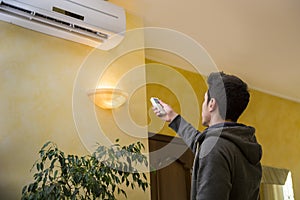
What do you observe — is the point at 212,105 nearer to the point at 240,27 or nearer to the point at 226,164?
the point at 226,164

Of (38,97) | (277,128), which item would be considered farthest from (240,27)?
(277,128)

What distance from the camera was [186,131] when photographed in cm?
159

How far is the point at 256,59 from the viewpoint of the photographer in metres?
3.70

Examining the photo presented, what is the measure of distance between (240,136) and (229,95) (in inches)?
6.0

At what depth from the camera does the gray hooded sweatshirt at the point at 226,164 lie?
125 centimetres

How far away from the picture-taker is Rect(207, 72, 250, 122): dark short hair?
144 centimetres

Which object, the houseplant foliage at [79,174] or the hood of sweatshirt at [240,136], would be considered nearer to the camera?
the hood of sweatshirt at [240,136]

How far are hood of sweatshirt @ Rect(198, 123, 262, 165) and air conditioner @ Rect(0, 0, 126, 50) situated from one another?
49.0 inches

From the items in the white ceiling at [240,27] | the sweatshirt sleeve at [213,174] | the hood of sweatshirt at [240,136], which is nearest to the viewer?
the sweatshirt sleeve at [213,174]

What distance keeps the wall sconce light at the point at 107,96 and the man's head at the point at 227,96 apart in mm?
1058

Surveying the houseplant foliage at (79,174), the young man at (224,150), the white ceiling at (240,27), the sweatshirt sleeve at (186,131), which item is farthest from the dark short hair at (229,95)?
the white ceiling at (240,27)

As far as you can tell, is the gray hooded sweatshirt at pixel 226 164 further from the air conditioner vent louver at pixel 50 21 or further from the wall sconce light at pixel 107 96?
the air conditioner vent louver at pixel 50 21

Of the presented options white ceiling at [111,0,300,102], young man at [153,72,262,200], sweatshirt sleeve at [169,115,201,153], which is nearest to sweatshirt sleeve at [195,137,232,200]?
young man at [153,72,262,200]

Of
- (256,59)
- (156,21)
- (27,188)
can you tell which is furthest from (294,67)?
(27,188)
